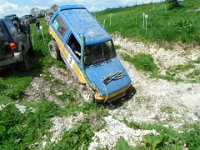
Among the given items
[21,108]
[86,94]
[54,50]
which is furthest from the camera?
[54,50]

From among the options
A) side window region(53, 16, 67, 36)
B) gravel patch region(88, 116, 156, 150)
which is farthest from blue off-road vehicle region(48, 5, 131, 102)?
gravel patch region(88, 116, 156, 150)

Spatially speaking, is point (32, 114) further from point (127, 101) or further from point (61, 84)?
point (127, 101)

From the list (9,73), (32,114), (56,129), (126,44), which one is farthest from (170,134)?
(126,44)

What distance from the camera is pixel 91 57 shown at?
10.4 meters

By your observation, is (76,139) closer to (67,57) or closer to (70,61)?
(70,61)

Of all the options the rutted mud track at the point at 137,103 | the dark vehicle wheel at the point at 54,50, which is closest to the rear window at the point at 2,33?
the rutted mud track at the point at 137,103

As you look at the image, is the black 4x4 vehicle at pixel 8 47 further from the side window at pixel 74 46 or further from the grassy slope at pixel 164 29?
the grassy slope at pixel 164 29

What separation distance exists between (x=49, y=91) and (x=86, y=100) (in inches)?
58.7

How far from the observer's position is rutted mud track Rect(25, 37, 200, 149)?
24.9 ft

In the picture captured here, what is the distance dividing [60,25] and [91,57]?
250cm

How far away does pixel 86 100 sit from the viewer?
1012 cm

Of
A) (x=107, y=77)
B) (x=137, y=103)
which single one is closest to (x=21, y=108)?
(x=107, y=77)

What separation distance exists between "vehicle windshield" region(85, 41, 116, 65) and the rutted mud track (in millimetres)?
1437

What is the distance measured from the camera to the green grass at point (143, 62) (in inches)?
530
